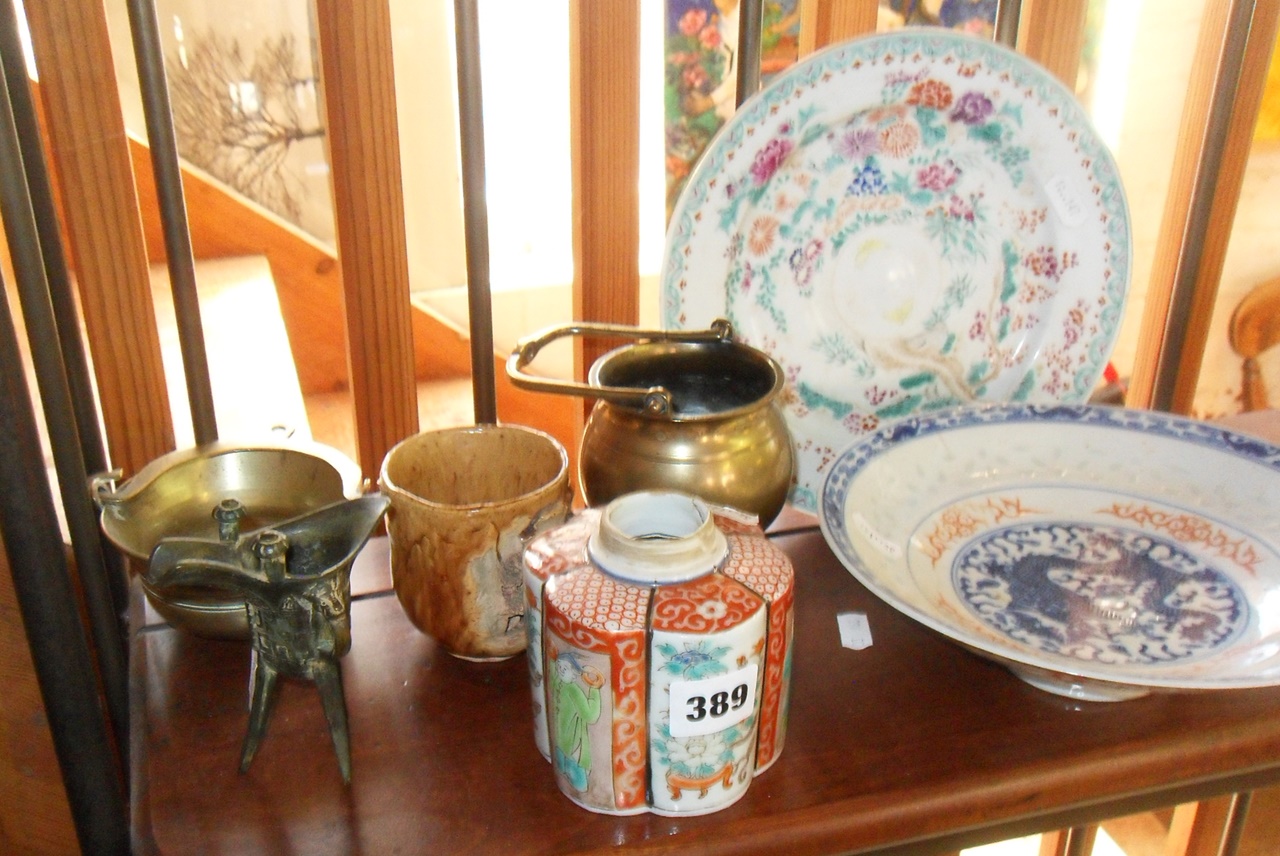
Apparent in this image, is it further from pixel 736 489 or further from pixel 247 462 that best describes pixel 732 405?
pixel 247 462

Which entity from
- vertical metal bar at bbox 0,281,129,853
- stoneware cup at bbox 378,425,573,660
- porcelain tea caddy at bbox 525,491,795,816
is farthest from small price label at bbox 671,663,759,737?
vertical metal bar at bbox 0,281,129,853

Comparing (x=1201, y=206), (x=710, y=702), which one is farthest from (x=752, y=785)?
(x=1201, y=206)

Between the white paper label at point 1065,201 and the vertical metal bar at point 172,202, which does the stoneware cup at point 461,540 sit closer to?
the vertical metal bar at point 172,202

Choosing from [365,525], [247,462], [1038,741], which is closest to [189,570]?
[365,525]

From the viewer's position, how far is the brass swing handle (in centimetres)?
59

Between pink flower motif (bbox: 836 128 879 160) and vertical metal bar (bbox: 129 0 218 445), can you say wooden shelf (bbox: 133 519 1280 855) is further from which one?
pink flower motif (bbox: 836 128 879 160)

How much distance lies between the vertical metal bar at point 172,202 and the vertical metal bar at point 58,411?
0.08 meters

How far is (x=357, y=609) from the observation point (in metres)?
0.68

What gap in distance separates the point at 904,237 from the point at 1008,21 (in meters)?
0.19

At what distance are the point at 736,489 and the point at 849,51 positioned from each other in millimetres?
308

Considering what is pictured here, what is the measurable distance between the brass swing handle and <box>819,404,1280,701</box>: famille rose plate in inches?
4.5

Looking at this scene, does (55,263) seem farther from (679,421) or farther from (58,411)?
(679,421)

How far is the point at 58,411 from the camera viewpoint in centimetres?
65

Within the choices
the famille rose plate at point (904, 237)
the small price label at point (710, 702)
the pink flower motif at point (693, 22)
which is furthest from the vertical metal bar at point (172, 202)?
the pink flower motif at point (693, 22)
